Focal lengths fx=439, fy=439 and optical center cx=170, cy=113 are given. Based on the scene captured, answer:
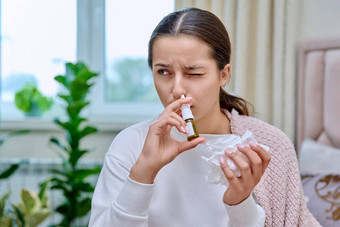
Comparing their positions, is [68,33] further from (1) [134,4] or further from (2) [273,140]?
(2) [273,140]

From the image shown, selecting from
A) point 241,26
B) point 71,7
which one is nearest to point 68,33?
point 71,7

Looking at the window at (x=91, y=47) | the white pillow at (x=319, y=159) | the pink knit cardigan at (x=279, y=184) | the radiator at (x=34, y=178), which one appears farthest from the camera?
the window at (x=91, y=47)

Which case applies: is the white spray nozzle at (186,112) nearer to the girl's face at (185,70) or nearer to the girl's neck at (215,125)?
the girl's face at (185,70)

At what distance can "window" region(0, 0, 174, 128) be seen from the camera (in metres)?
2.57

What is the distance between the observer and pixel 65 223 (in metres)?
2.22

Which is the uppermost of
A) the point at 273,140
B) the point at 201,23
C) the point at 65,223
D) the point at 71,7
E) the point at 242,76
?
the point at 71,7

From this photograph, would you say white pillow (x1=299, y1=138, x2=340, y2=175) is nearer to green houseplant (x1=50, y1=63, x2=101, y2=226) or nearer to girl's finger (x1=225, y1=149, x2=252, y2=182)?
girl's finger (x1=225, y1=149, x2=252, y2=182)

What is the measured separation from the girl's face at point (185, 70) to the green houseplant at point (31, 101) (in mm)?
1623

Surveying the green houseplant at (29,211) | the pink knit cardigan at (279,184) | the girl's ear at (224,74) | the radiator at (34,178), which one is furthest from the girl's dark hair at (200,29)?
the radiator at (34,178)

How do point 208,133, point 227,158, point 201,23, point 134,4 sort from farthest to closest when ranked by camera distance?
point 134,4 < point 208,133 < point 201,23 < point 227,158

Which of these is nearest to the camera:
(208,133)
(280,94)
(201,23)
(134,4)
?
(201,23)

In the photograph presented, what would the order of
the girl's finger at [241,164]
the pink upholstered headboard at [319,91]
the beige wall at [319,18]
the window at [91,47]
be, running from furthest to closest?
the window at [91,47], the beige wall at [319,18], the pink upholstered headboard at [319,91], the girl's finger at [241,164]

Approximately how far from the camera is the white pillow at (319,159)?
5.68 ft

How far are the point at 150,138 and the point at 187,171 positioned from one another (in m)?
0.25
